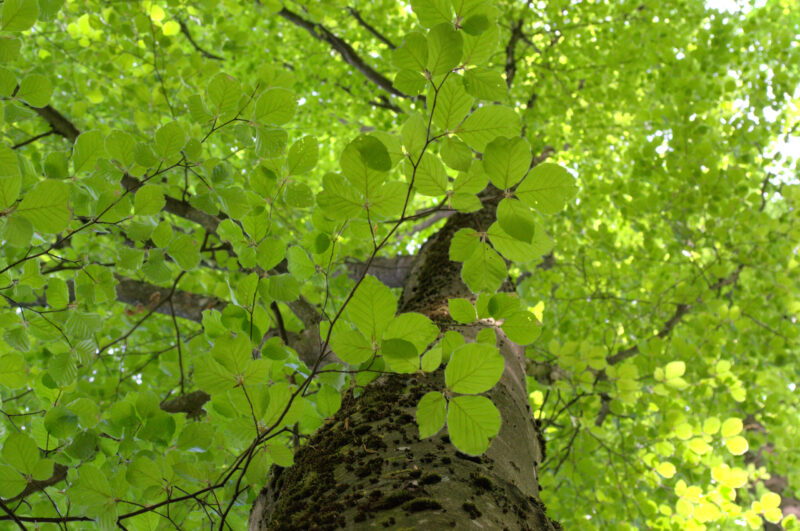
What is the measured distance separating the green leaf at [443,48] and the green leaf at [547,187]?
0.23 m

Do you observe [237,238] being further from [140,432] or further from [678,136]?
[678,136]

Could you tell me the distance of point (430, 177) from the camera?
0.93m

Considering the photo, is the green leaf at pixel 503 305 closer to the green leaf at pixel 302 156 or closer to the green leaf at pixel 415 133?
the green leaf at pixel 415 133

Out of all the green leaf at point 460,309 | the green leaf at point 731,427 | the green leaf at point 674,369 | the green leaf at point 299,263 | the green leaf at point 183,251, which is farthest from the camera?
the green leaf at point 731,427

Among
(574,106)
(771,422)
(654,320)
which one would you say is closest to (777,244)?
(654,320)

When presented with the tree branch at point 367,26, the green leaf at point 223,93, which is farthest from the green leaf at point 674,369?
the tree branch at point 367,26

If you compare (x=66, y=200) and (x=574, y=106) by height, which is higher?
(x=574, y=106)

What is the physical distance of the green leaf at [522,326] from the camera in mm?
976

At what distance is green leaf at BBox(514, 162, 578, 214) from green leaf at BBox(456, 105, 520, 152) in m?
0.10

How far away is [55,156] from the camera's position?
122cm

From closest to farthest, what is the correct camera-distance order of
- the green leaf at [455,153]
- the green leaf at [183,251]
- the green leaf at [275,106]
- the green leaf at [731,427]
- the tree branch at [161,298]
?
1. the green leaf at [455,153]
2. the green leaf at [275,106]
3. the green leaf at [183,251]
4. the green leaf at [731,427]
5. the tree branch at [161,298]

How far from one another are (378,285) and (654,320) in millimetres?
4373

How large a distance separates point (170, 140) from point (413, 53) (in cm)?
68

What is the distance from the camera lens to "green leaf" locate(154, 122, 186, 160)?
117 cm
